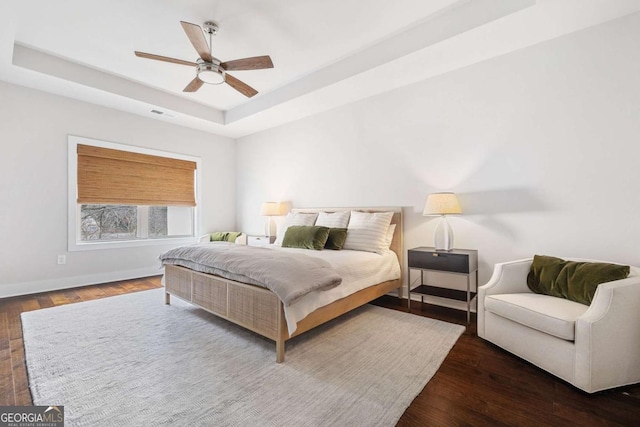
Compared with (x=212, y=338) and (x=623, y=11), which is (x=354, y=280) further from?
(x=623, y=11)

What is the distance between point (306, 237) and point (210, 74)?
2.07m

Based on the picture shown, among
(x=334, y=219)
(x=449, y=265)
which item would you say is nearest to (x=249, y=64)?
(x=334, y=219)

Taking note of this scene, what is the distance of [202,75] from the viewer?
2.92 meters

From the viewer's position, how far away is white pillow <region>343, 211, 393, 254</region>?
3395 millimetres

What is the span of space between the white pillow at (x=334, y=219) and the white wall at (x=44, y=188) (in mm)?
3207

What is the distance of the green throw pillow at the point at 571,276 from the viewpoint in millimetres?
1936

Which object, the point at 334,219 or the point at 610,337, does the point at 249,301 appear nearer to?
the point at 334,219

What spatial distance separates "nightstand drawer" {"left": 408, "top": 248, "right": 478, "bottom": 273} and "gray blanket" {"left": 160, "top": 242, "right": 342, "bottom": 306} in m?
1.14

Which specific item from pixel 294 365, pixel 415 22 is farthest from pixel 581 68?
pixel 294 365

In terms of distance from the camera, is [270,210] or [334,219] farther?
[270,210]

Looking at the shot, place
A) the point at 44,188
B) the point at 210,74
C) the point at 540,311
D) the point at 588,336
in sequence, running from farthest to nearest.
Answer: the point at 44,188 < the point at 210,74 < the point at 540,311 < the point at 588,336

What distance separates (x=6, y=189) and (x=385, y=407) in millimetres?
4966

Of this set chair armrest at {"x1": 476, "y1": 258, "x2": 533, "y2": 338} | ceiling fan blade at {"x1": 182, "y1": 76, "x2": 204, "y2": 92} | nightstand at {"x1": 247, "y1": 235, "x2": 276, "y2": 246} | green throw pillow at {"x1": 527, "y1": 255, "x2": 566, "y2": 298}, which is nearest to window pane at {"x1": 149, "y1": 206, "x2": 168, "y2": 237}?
nightstand at {"x1": 247, "y1": 235, "x2": 276, "y2": 246}

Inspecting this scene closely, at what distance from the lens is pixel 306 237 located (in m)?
3.52
